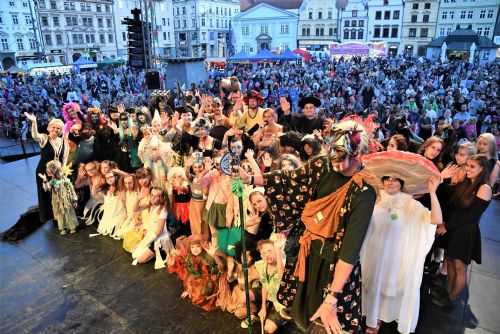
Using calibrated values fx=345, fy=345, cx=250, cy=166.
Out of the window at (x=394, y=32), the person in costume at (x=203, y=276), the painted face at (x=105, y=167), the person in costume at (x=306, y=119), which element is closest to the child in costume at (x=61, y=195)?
the painted face at (x=105, y=167)

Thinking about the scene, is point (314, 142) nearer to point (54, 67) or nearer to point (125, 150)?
point (125, 150)

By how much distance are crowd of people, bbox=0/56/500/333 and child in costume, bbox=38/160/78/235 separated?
0.02 meters

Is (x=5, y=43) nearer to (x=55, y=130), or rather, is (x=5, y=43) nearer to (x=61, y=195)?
(x=55, y=130)

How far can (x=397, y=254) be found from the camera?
2.86 m

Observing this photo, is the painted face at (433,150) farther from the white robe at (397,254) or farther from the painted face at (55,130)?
the painted face at (55,130)

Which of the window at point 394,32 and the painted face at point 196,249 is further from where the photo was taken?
the window at point 394,32

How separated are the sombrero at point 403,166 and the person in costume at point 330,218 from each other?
408 millimetres

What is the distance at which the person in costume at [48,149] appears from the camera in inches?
201

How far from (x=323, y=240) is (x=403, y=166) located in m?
0.85

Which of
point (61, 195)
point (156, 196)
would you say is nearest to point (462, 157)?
point (156, 196)

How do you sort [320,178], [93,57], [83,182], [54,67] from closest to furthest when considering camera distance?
[320,178] < [83,182] < [54,67] < [93,57]

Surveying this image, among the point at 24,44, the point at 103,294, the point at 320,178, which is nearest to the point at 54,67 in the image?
the point at 24,44

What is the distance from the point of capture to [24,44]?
45031mm

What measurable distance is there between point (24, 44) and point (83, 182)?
50.4m
